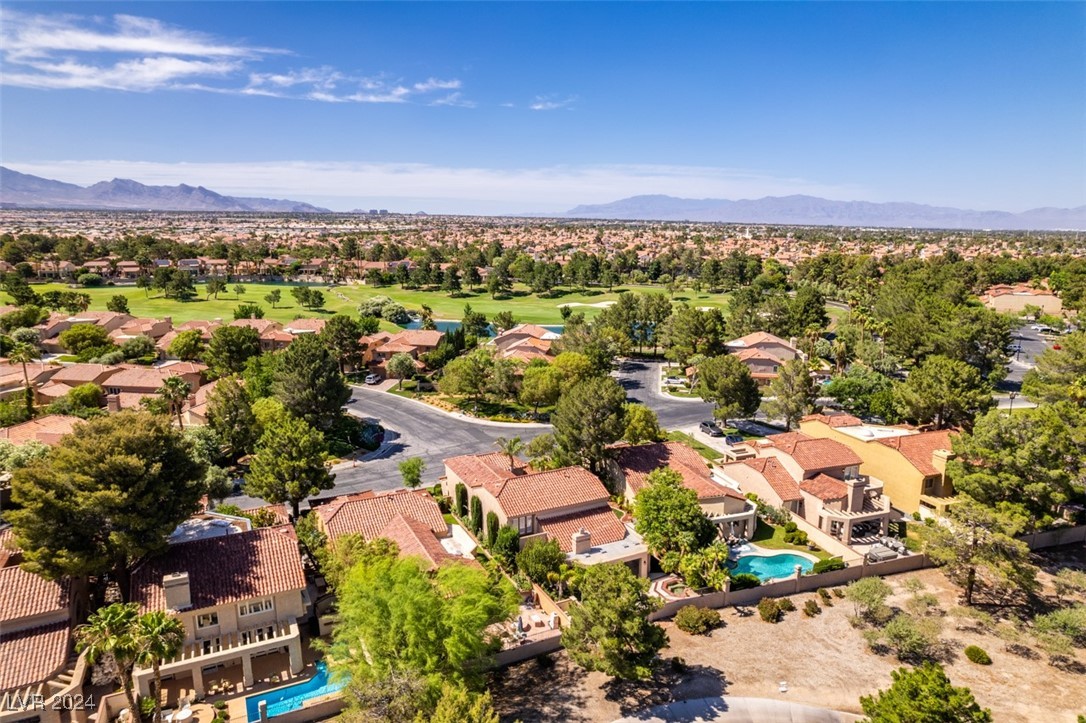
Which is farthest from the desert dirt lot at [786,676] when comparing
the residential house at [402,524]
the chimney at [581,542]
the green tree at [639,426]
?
the green tree at [639,426]


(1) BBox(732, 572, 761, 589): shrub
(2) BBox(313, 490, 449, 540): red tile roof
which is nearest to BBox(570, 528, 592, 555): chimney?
(2) BBox(313, 490, 449, 540): red tile roof

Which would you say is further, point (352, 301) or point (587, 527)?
point (352, 301)

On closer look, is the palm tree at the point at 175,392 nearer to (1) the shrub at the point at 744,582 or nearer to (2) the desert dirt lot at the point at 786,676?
(2) the desert dirt lot at the point at 786,676

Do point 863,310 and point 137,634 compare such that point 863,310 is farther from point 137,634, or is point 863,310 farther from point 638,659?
point 137,634

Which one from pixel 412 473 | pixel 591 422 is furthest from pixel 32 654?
pixel 591 422

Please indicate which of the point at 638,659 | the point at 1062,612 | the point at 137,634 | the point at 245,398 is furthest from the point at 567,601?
the point at 245,398

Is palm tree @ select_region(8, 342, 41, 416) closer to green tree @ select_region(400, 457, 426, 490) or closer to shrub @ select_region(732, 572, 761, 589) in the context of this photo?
green tree @ select_region(400, 457, 426, 490)

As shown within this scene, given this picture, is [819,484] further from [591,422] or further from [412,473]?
[412,473]
